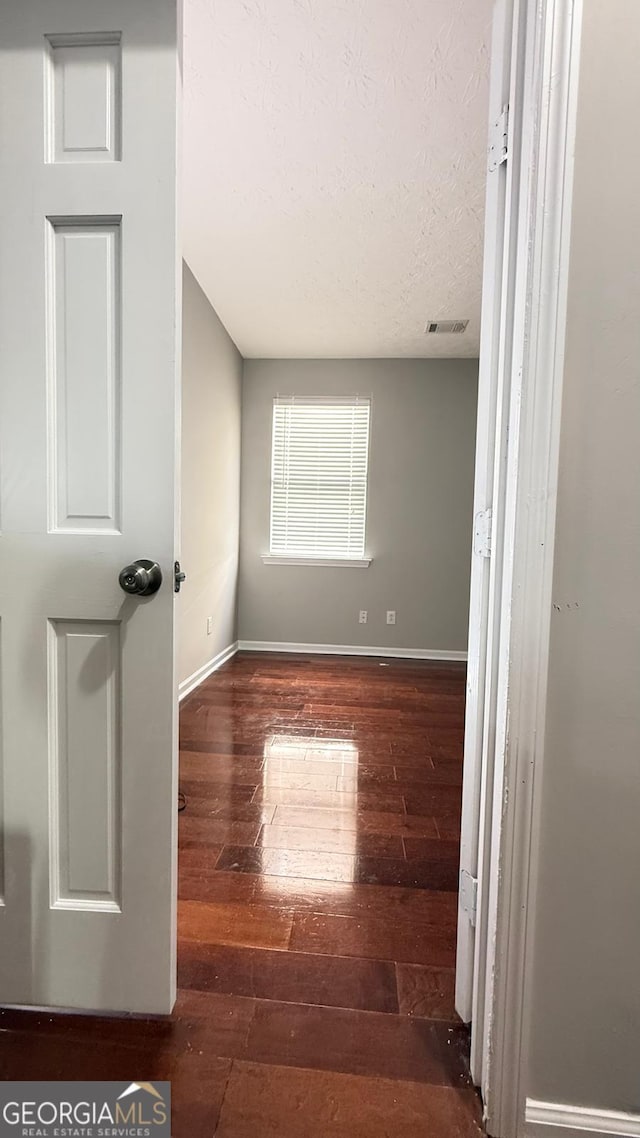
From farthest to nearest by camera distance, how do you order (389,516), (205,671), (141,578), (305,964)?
(389,516)
(205,671)
(305,964)
(141,578)

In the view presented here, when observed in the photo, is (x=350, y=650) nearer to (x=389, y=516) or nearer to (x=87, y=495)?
(x=389, y=516)

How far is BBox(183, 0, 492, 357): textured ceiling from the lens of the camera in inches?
62.7

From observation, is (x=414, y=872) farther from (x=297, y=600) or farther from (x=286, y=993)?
(x=297, y=600)

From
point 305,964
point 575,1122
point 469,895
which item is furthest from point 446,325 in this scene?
point 575,1122

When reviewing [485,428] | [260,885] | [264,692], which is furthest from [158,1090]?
[264,692]

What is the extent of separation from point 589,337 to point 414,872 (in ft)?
5.23

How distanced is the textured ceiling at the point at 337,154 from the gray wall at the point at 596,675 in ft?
4.30

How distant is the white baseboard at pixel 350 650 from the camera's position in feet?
15.0

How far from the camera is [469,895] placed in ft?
3.42

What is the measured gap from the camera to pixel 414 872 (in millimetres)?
1630

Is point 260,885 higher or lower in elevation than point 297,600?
lower

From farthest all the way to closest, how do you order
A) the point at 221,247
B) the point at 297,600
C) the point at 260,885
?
the point at 297,600 → the point at 221,247 → the point at 260,885

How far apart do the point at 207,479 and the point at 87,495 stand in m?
2.63

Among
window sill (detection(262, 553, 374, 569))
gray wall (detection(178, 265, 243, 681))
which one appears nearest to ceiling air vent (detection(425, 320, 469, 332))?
gray wall (detection(178, 265, 243, 681))
